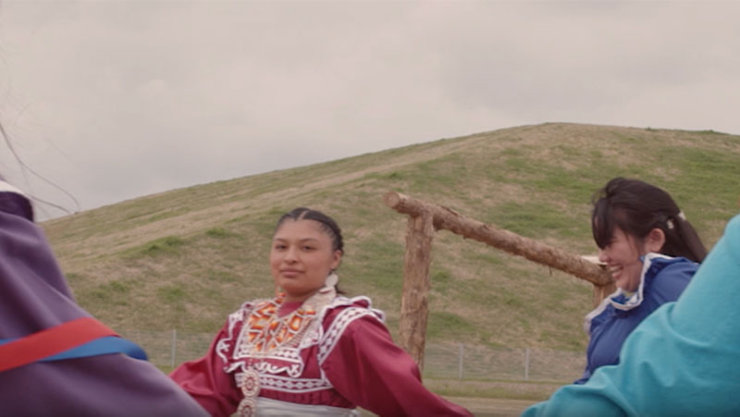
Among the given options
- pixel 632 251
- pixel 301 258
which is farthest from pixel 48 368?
pixel 301 258

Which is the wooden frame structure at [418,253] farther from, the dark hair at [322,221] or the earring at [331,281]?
the earring at [331,281]

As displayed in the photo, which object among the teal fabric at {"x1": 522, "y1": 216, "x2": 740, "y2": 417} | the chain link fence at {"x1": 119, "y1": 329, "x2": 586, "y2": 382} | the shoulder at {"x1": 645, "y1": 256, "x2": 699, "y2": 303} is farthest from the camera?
the chain link fence at {"x1": 119, "y1": 329, "x2": 586, "y2": 382}

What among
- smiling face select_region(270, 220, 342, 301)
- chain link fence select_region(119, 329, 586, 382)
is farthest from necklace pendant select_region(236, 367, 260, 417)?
chain link fence select_region(119, 329, 586, 382)

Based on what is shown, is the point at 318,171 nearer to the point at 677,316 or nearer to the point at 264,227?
the point at 264,227

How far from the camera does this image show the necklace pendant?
3.59m

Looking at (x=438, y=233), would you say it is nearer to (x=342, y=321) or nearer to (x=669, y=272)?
(x=342, y=321)

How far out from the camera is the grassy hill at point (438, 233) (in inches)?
882

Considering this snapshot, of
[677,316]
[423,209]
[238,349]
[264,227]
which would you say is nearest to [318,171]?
[264,227]

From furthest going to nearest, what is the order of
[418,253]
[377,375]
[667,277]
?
[418,253]
[377,375]
[667,277]

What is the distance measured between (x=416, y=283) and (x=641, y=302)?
15.1 feet

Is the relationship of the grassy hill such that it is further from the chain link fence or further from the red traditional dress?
the red traditional dress

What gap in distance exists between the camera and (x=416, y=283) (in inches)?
306

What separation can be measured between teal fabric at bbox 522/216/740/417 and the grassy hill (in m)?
17.7

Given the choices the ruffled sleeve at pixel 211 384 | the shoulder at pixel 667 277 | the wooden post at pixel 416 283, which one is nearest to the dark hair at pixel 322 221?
the ruffled sleeve at pixel 211 384
